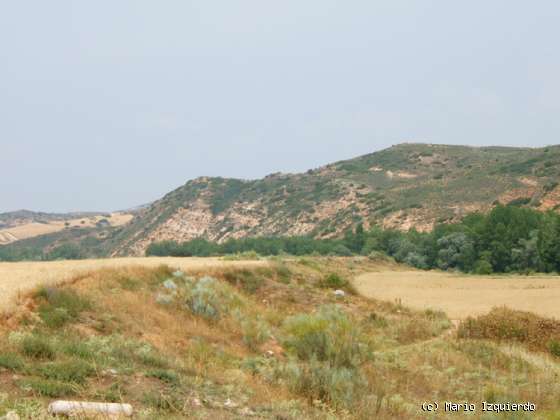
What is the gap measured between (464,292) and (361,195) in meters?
62.8

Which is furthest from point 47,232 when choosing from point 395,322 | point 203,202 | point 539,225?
point 395,322

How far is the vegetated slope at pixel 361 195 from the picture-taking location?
73250mm

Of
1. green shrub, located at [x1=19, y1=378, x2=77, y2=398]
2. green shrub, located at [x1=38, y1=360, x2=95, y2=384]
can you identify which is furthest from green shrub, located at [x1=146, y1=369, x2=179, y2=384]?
green shrub, located at [x1=19, y1=378, x2=77, y2=398]

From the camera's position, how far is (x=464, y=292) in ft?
95.2

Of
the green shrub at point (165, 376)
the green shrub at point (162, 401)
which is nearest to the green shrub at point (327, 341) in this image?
the green shrub at point (165, 376)

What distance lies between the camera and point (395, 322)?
20234mm

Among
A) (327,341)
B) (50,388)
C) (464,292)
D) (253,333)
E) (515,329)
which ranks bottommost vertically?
(464,292)

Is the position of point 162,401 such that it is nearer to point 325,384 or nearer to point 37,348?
point 37,348

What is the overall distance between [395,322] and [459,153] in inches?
3854

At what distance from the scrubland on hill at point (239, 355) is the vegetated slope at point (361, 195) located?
5011cm

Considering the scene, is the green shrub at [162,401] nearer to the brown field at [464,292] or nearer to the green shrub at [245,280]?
the brown field at [464,292]

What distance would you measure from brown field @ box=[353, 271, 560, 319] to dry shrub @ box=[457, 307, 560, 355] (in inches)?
121

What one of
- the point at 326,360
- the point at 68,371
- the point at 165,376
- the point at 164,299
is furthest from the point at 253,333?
the point at 68,371

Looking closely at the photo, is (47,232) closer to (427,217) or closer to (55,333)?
(427,217)
